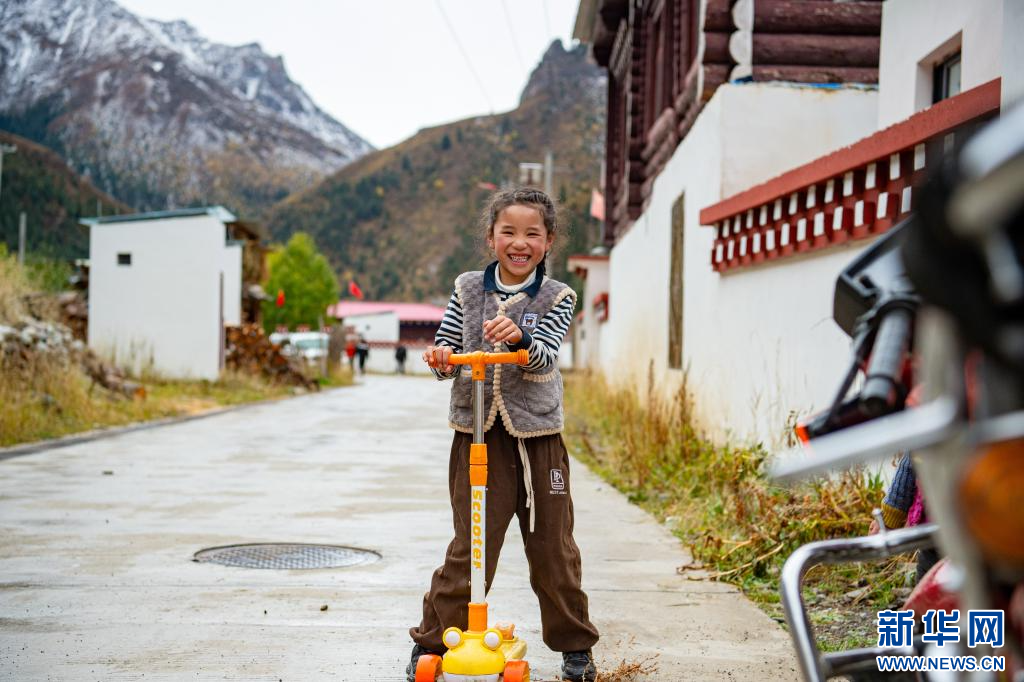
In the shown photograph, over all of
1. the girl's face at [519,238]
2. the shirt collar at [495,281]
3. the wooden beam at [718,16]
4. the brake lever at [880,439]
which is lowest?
the brake lever at [880,439]

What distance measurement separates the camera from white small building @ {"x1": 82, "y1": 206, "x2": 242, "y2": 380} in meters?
23.0

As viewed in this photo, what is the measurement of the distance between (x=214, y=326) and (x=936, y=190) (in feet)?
75.6

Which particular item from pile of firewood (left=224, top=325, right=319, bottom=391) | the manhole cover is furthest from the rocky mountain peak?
the manhole cover

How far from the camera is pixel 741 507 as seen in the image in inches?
228

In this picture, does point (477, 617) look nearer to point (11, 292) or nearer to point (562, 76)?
point (11, 292)

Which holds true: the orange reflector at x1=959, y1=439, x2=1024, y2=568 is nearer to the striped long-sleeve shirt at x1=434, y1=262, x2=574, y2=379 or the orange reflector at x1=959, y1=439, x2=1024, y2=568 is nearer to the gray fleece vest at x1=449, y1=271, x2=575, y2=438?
the striped long-sleeve shirt at x1=434, y1=262, x2=574, y2=379

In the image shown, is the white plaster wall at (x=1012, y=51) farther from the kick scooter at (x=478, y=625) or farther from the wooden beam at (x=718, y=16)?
the wooden beam at (x=718, y=16)

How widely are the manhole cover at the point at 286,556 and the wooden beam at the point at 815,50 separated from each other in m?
5.91

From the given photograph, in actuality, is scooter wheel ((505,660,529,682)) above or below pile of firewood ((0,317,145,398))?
below

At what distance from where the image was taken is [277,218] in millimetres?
117250

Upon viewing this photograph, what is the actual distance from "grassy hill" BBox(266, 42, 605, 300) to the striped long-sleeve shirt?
84001 mm

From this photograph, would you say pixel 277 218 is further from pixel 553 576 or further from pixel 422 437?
pixel 553 576

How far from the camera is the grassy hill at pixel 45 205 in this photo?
3688 inches

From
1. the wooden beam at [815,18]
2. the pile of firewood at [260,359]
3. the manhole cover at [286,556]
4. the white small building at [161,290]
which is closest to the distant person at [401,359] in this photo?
the pile of firewood at [260,359]
